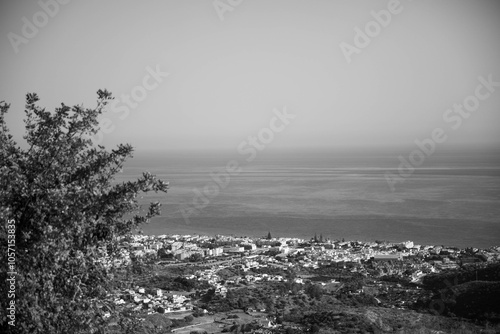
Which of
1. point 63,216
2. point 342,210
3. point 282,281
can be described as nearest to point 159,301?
point 282,281

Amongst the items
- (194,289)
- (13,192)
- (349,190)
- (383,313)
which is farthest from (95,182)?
(349,190)

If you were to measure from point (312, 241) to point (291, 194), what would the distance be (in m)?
28.2

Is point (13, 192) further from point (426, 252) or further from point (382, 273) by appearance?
point (426, 252)

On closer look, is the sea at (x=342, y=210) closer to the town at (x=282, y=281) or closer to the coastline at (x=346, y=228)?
the coastline at (x=346, y=228)

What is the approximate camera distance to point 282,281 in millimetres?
17312

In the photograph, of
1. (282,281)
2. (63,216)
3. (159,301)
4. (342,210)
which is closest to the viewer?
(63,216)

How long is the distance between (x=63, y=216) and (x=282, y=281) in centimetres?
1448

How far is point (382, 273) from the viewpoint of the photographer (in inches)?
746

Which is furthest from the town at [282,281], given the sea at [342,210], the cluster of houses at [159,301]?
the sea at [342,210]

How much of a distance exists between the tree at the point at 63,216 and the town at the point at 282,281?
11.9 inches

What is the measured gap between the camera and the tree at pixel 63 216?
345 centimetres

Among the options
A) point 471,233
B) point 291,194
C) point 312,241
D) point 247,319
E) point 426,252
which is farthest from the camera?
point 291,194

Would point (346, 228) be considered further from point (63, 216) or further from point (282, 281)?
point (63, 216)

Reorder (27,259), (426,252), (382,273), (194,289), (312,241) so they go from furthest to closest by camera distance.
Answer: (312,241)
(426,252)
(382,273)
(194,289)
(27,259)
